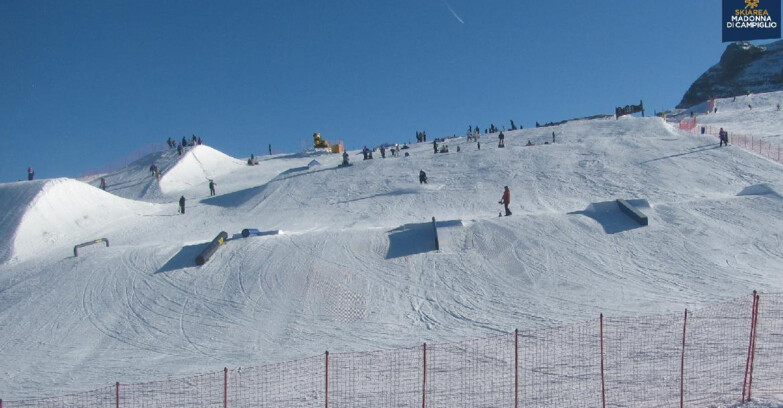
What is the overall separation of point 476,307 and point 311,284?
475cm

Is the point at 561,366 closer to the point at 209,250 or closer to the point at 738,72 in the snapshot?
the point at 209,250

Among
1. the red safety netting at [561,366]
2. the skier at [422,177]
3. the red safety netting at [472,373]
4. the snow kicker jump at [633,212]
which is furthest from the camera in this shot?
the skier at [422,177]

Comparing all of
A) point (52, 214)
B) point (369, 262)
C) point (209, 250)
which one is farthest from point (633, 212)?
point (52, 214)

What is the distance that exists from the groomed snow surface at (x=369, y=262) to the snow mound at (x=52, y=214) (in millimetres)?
93

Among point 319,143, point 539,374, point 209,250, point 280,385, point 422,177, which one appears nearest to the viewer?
point 539,374

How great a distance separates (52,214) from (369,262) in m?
16.4

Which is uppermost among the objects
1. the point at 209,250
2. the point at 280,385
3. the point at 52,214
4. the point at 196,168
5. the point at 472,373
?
the point at 196,168

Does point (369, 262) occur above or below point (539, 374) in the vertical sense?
above

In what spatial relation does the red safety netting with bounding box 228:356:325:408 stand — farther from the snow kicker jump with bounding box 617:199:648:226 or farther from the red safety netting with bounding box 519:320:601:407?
the snow kicker jump with bounding box 617:199:648:226

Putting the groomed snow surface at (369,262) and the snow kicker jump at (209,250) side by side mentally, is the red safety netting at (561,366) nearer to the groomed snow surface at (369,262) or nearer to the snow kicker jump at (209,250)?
the groomed snow surface at (369,262)

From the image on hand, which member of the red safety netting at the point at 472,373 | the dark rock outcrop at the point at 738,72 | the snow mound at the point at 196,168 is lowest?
the red safety netting at the point at 472,373

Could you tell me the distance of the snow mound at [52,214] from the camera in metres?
24.5

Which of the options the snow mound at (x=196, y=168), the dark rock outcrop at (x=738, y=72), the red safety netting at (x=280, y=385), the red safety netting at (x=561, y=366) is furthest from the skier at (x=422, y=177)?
the dark rock outcrop at (x=738, y=72)

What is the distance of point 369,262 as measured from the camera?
18.3 m
